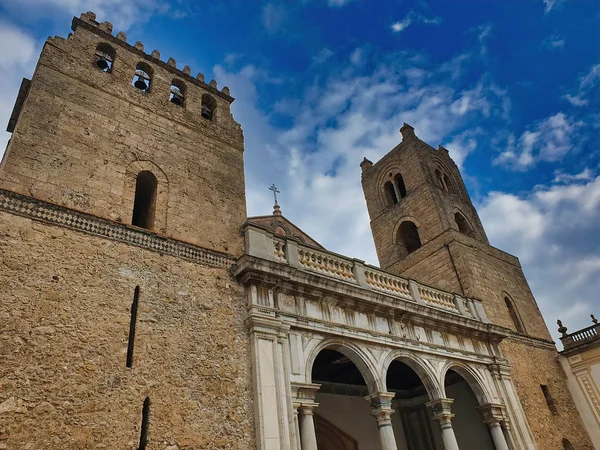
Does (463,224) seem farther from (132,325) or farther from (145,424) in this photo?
(145,424)

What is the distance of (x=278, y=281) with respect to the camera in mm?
8773

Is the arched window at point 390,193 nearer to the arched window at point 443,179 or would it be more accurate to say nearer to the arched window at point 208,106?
the arched window at point 443,179

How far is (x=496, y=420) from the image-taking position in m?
11.6

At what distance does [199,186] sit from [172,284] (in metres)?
2.75

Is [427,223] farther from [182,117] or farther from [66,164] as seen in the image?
[66,164]

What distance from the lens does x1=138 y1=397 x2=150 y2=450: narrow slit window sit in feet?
19.6

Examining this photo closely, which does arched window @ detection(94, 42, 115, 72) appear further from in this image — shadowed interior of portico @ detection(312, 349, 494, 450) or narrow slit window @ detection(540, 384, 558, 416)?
narrow slit window @ detection(540, 384, 558, 416)

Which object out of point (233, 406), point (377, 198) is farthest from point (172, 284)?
point (377, 198)

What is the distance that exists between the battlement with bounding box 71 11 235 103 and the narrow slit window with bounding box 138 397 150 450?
8.33m

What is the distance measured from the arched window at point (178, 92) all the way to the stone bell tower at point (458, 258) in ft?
34.0

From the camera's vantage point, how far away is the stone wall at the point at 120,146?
756 centimetres

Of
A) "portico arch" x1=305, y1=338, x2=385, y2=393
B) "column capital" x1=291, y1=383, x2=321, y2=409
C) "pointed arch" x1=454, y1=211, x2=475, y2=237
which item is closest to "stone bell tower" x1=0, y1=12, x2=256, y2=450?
"column capital" x1=291, y1=383, x2=321, y2=409

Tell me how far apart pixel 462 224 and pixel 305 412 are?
13343 millimetres

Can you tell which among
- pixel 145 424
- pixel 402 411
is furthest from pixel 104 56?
pixel 402 411
